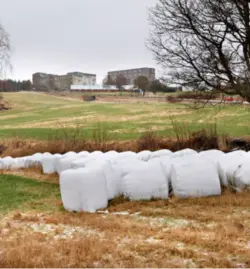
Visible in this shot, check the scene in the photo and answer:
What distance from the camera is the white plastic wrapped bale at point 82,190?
5082mm

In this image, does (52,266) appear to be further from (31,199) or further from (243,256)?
(31,199)

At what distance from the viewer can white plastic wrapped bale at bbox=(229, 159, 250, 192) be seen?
18.8 ft

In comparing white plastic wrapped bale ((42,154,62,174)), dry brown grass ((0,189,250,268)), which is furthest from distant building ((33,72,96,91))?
dry brown grass ((0,189,250,268))

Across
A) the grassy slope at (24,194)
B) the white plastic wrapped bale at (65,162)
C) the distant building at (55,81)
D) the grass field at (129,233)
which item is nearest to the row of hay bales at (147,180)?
the grass field at (129,233)

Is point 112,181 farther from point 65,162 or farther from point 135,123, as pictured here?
point 135,123

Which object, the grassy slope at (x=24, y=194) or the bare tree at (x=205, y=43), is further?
the bare tree at (x=205, y=43)

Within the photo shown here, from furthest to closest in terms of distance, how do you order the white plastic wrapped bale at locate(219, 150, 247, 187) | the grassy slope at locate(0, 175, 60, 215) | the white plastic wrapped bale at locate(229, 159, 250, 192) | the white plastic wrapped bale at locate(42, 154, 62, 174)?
the white plastic wrapped bale at locate(42, 154, 62, 174), the white plastic wrapped bale at locate(219, 150, 247, 187), the white plastic wrapped bale at locate(229, 159, 250, 192), the grassy slope at locate(0, 175, 60, 215)

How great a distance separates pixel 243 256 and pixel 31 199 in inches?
152

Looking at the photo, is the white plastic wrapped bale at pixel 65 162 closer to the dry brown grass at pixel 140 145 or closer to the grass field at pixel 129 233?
the grass field at pixel 129 233

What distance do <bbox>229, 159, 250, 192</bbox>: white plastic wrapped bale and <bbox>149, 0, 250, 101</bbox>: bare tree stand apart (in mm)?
2488

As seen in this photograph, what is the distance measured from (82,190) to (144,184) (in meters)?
1.06

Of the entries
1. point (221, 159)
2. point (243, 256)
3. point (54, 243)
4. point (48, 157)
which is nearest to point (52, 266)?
point (54, 243)

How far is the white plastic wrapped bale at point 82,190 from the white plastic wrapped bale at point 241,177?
2334 millimetres

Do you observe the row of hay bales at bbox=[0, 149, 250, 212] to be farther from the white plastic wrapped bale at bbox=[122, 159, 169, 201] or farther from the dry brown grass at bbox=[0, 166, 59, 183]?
the dry brown grass at bbox=[0, 166, 59, 183]
